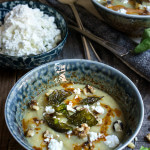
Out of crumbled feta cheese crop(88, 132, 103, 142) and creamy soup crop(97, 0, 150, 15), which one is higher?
creamy soup crop(97, 0, 150, 15)

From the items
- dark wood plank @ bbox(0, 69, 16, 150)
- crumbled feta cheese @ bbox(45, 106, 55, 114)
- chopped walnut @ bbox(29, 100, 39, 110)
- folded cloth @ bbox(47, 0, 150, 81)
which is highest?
folded cloth @ bbox(47, 0, 150, 81)

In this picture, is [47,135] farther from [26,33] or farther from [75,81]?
[26,33]

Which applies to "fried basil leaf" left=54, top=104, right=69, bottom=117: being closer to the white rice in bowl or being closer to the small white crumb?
the small white crumb

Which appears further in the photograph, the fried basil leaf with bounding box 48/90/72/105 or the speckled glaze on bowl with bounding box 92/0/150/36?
the speckled glaze on bowl with bounding box 92/0/150/36

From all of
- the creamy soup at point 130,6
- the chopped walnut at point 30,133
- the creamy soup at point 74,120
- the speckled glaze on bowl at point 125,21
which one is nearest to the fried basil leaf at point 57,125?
the creamy soup at point 74,120

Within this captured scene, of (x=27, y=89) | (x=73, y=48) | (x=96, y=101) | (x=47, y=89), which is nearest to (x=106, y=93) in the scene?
(x=96, y=101)

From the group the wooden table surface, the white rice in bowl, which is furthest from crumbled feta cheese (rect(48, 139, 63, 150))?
the white rice in bowl

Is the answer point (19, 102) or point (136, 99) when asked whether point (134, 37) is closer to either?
point (136, 99)
